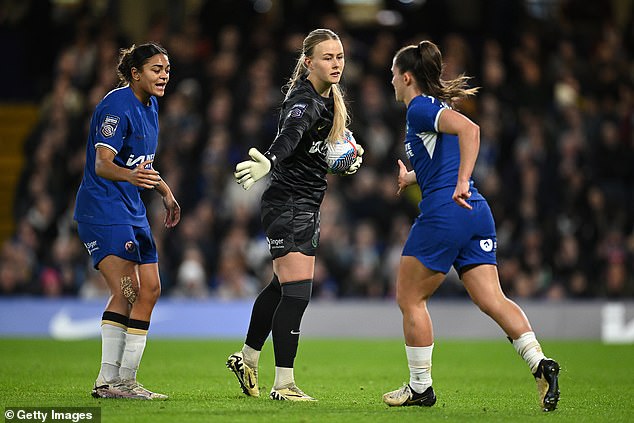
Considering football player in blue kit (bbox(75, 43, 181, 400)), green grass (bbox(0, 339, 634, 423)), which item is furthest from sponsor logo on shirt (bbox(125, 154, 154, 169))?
green grass (bbox(0, 339, 634, 423))

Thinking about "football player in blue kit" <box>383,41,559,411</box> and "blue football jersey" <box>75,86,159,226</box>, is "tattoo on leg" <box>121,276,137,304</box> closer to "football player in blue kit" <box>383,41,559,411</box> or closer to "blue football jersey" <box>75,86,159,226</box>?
"blue football jersey" <box>75,86,159,226</box>

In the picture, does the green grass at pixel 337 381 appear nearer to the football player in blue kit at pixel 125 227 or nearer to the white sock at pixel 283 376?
the white sock at pixel 283 376

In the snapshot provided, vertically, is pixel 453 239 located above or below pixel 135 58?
below

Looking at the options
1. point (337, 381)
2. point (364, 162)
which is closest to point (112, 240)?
point (337, 381)

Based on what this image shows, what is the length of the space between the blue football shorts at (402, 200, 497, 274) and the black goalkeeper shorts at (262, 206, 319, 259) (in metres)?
0.78

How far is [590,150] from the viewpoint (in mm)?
16969

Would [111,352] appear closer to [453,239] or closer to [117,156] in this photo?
[117,156]

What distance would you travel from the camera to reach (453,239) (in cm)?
686

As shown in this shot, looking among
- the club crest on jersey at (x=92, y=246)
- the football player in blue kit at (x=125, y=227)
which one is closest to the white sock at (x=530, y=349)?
the football player in blue kit at (x=125, y=227)

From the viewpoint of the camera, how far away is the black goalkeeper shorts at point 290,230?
290 inches

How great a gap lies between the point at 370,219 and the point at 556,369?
32.1 ft

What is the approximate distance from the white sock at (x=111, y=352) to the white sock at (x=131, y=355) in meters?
0.04

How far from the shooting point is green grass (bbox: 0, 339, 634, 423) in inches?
261

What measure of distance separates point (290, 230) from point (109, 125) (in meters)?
1.35
